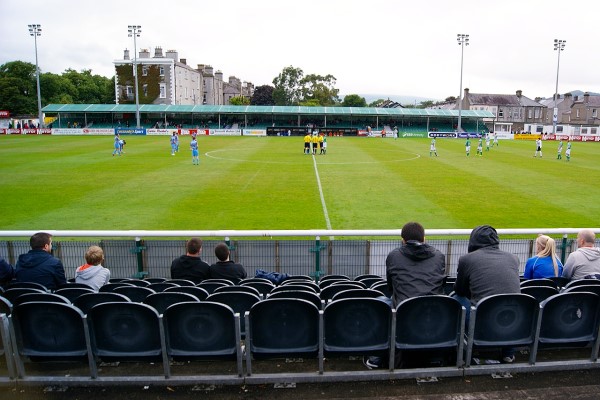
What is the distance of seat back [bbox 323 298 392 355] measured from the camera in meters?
4.63

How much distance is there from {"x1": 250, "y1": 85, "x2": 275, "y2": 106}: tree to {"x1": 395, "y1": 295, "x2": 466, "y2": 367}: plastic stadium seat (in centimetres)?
12113

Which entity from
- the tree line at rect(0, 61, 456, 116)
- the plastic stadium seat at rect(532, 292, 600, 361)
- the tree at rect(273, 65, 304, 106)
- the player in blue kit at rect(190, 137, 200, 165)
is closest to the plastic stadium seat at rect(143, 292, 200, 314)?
the plastic stadium seat at rect(532, 292, 600, 361)

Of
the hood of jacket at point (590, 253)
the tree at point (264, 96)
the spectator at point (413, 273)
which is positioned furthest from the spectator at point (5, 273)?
the tree at point (264, 96)

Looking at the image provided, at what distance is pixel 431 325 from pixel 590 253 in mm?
3175

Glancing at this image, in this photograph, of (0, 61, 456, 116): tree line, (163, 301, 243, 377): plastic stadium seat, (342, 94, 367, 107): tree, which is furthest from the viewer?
(342, 94, 367, 107): tree

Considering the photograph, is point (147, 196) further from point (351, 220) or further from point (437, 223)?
point (437, 223)

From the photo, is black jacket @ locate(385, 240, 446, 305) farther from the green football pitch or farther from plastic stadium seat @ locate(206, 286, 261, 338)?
the green football pitch

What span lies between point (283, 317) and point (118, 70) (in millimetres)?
88302

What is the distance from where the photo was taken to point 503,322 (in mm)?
4824

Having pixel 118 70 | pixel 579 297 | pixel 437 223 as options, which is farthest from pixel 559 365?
pixel 118 70

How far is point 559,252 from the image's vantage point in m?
9.16

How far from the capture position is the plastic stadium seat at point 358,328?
15.2ft

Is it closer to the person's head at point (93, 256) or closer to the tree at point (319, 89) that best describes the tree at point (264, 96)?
the tree at point (319, 89)

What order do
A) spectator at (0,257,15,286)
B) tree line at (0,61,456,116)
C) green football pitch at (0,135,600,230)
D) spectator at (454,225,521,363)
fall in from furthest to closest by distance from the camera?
tree line at (0,61,456,116), green football pitch at (0,135,600,230), spectator at (0,257,15,286), spectator at (454,225,521,363)
